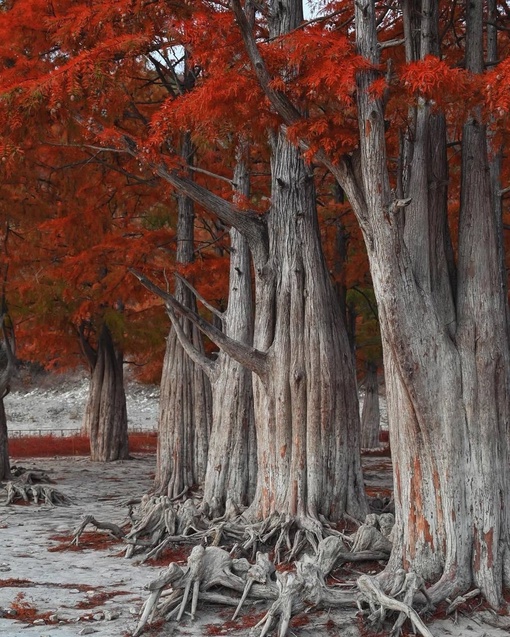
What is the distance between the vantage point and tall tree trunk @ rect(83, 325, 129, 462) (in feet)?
82.0

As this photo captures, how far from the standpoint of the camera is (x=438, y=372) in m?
8.79

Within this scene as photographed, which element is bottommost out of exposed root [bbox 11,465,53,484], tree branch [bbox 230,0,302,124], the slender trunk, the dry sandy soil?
the dry sandy soil

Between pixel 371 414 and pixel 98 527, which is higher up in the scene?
pixel 371 414

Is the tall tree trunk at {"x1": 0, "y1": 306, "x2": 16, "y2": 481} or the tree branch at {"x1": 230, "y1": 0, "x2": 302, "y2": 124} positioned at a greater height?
the tree branch at {"x1": 230, "y1": 0, "x2": 302, "y2": 124}

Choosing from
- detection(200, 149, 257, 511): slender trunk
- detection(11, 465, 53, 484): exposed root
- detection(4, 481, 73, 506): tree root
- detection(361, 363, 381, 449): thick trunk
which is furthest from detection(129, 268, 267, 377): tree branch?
detection(361, 363, 381, 449): thick trunk

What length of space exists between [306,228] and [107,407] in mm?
13900

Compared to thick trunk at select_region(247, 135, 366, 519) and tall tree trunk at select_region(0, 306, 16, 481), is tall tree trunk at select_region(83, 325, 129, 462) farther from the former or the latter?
thick trunk at select_region(247, 135, 366, 519)

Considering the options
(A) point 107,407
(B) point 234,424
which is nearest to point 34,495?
(B) point 234,424

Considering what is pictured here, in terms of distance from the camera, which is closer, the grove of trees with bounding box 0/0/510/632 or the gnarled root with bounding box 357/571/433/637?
the gnarled root with bounding box 357/571/433/637

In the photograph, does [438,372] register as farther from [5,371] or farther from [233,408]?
[5,371]

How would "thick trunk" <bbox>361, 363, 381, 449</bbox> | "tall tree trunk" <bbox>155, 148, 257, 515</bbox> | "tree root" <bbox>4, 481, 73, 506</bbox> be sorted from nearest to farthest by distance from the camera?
"tall tree trunk" <bbox>155, 148, 257, 515</bbox>
"tree root" <bbox>4, 481, 73, 506</bbox>
"thick trunk" <bbox>361, 363, 381, 449</bbox>

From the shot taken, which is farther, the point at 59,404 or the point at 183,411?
the point at 59,404

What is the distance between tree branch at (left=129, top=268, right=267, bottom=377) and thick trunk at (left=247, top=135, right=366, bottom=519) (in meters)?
0.16

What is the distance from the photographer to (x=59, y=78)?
445 inches
